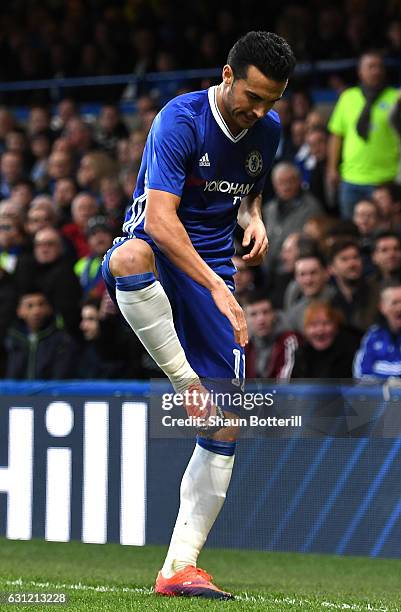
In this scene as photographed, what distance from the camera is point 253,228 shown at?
5691 mm

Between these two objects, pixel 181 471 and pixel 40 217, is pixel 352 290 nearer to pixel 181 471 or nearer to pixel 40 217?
pixel 181 471

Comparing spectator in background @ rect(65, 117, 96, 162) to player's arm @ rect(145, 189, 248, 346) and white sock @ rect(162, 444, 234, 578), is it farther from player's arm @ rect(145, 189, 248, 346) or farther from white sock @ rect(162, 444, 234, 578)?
player's arm @ rect(145, 189, 248, 346)

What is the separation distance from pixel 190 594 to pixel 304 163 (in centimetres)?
693

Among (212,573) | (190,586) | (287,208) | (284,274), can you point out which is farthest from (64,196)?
(190,586)

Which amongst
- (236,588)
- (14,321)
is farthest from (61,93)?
(236,588)

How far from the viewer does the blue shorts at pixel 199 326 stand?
5.45 metres

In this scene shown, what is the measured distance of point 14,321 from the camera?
10.1m

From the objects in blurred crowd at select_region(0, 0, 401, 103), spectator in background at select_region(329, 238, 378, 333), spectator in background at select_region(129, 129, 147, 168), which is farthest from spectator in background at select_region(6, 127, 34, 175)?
spectator in background at select_region(329, 238, 378, 333)

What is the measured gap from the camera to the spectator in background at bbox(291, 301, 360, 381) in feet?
26.6

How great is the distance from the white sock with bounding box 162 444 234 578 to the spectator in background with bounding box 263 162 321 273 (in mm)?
5017

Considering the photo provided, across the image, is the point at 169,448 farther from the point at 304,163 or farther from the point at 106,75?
the point at 106,75

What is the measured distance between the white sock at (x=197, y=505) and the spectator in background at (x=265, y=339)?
9.33 feet

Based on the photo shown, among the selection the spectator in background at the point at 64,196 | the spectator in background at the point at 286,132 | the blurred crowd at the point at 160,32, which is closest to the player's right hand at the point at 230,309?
the spectator in background at the point at 286,132

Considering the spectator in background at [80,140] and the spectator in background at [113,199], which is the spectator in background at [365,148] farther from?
the spectator in background at [80,140]
